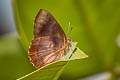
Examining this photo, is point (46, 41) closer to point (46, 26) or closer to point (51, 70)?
point (46, 26)

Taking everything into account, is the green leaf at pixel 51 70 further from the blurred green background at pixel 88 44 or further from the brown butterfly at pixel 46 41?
the blurred green background at pixel 88 44

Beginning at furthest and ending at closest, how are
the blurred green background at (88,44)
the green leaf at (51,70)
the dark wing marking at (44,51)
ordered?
the blurred green background at (88,44) → the dark wing marking at (44,51) → the green leaf at (51,70)

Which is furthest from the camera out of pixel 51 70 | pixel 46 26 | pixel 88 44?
pixel 88 44

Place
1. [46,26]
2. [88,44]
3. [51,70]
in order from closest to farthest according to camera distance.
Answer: [51,70] < [46,26] < [88,44]

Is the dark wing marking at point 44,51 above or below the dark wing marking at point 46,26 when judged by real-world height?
below

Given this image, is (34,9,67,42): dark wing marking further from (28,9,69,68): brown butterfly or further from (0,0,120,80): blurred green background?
(0,0,120,80): blurred green background

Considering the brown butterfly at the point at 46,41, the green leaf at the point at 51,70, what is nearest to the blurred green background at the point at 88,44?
the brown butterfly at the point at 46,41

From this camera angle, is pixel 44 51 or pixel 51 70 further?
pixel 44 51

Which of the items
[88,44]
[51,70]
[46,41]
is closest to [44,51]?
[46,41]

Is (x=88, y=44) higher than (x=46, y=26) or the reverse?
the reverse
